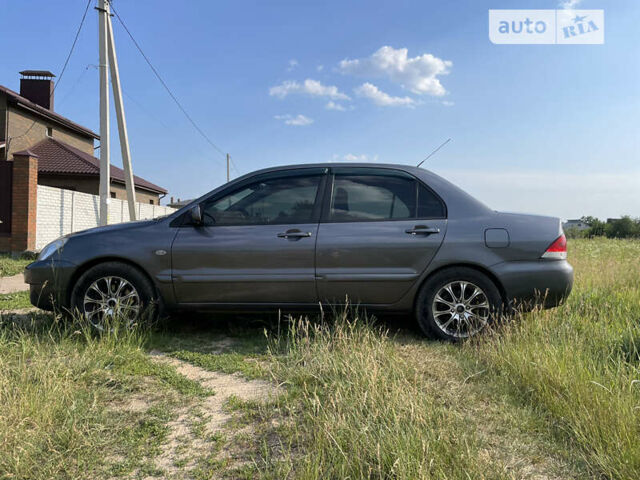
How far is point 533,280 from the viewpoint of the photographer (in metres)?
3.52

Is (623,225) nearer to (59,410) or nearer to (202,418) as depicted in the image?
(202,418)

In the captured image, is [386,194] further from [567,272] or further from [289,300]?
[567,272]

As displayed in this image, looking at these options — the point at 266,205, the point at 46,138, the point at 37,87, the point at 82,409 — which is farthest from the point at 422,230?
the point at 37,87

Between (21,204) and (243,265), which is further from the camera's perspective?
(21,204)

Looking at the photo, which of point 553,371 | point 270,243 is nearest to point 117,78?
point 270,243

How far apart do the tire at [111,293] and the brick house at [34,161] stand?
27.6 feet

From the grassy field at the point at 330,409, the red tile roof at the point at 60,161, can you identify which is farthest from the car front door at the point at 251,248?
the red tile roof at the point at 60,161

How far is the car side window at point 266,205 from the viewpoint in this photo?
3.78m

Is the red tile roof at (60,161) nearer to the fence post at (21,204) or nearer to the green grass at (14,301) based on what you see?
the fence post at (21,204)

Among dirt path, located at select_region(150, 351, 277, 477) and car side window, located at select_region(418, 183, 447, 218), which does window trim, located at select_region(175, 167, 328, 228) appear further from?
dirt path, located at select_region(150, 351, 277, 477)

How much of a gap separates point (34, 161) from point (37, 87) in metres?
17.3

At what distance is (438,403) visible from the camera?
2.35m

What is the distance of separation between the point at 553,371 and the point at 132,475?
248cm

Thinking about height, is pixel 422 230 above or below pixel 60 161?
below
